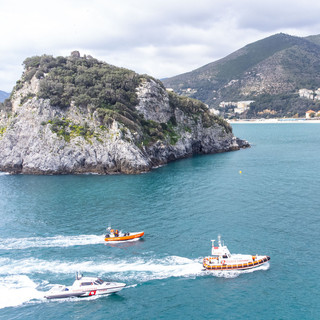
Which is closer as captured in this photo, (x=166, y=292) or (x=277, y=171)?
(x=166, y=292)

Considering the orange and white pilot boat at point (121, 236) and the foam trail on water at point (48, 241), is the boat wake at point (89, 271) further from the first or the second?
the orange and white pilot boat at point (121, 236)

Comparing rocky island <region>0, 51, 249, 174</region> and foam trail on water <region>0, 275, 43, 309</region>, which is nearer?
foam trail on water <region>0, 275, 43, 309</region>

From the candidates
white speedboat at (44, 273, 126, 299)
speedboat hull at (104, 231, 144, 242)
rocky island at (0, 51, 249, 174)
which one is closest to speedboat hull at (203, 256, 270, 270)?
white speedboat at (44, 273, 126, 299)

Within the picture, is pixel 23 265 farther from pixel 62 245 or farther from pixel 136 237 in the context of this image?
pixel 136 237

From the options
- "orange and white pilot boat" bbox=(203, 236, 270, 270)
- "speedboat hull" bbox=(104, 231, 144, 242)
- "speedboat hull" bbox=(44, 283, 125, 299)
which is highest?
"speedboat hull" bbox=(104, 231, 144, 242)

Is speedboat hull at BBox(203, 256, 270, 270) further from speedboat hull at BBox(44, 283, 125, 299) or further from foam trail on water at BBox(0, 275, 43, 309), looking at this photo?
foam trail on water at BBox(0, 275, 43, 309)

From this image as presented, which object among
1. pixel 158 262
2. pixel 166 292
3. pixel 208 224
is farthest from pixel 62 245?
pixel 208 224

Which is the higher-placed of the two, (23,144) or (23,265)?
(23,144)
